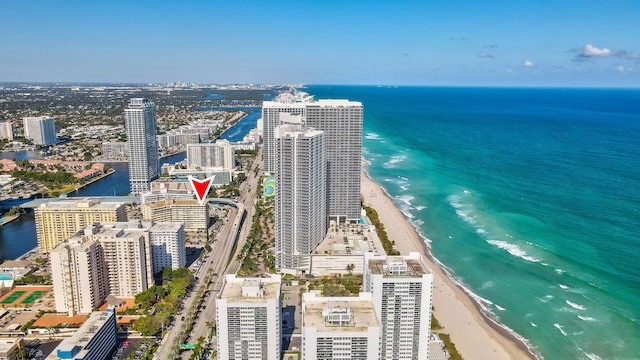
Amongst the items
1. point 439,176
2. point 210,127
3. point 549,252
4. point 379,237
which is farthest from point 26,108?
point 549,252

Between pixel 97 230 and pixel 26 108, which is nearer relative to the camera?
pixel 97 230

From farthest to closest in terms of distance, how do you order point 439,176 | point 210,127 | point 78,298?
point 210,127
point 439,176
point 78,298

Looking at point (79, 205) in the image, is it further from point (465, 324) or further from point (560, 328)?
point (560, 328)

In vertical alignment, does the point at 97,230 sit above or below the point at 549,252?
above

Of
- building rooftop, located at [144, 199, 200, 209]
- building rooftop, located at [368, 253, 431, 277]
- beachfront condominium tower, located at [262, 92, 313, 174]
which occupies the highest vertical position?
beachfront condominium tower, located at [262, 92, 313, 174]

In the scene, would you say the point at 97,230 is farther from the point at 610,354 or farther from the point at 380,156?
the point at 380,156

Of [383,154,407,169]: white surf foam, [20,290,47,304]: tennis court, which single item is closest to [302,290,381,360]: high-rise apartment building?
[20,290,47,304]: tennis court

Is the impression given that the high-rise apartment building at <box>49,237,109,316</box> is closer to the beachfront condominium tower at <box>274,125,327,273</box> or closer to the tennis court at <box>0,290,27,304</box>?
the tennis court at <box>0,290,27,304</box>
